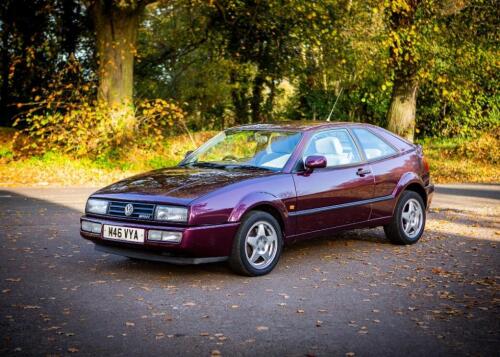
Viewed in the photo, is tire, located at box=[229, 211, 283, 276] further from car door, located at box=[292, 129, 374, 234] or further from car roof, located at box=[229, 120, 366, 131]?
car roof, located at box=[229, 120, 366, 131]

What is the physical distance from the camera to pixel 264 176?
22.6ft

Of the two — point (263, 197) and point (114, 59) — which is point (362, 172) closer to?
point (263, 197)

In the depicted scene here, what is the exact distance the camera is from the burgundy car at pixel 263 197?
6.29 m

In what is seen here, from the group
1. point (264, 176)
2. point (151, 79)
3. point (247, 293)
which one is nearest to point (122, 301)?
point (247, 293)

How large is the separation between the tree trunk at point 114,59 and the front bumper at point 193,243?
11629mm

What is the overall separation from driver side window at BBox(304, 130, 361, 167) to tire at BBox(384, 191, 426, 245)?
0.99 meters

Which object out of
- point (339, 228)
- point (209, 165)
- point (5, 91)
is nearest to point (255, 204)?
point (209, 165)

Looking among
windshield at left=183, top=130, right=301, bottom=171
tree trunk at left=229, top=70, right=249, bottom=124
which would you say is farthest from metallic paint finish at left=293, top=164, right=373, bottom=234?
tree trunk at left=229, top=70, right=249, bottom=124

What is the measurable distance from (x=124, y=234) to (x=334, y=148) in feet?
9.07

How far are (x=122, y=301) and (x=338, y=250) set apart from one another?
3346mm

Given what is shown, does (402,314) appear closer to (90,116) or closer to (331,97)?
(90,116)

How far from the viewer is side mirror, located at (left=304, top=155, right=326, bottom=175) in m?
7.11

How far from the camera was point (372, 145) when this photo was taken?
8.38m

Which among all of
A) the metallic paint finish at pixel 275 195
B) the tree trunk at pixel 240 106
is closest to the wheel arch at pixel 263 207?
the metallic paint finish at pixel 275 195
